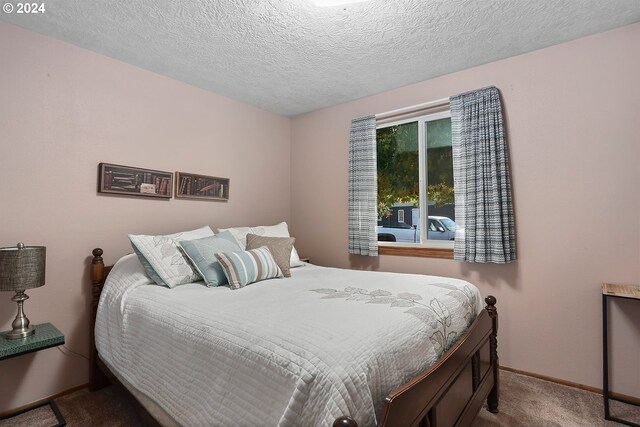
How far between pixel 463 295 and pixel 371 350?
3.29 ft

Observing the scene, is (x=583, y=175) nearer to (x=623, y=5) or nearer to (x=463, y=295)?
(x=623, y=5)

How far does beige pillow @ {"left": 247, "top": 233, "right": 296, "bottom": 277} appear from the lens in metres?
2.49

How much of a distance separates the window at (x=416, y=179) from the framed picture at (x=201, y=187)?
1609 millimetres

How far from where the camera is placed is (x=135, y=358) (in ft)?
5.53

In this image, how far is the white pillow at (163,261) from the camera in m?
2.11

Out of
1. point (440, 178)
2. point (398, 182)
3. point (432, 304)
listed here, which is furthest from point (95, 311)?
point (440, 178)

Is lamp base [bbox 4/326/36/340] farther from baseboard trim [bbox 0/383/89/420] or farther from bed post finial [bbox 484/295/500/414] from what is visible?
bed post finial [bbox 484/295/500/414]

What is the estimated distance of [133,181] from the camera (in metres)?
2.63

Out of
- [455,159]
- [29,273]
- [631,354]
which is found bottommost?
[631,354]

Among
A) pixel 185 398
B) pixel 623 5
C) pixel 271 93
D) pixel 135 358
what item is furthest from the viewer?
pixel 271 93

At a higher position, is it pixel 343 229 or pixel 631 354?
pixel 343 229

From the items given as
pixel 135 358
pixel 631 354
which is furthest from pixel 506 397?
pixel 135 358

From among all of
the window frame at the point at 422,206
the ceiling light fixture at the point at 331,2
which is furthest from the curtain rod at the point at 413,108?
the ceiling light fixture at the point at 331,2

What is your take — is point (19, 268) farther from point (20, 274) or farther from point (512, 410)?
point (512, 410)
